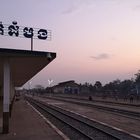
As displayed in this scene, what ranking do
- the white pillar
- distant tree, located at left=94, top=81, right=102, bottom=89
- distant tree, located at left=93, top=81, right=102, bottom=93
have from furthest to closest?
distant tree, located at left=94, top=81, right=102, bottom=89 < distant tree, located at left=93, top=81, right=102, bottom=93 < the white pillar

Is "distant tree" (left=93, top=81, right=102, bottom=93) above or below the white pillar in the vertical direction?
above

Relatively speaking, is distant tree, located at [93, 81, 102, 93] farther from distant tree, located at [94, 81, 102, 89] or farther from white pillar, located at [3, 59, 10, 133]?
white pillar, located at [3, 59, 10, 133]

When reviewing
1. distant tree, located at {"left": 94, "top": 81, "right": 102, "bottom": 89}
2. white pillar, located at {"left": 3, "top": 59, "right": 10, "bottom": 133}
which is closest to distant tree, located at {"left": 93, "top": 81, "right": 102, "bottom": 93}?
distant tree, located at {"left": 94, "top": 81, "right": 102, "bottom": 89}

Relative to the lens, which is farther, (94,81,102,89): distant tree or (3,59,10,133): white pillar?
(94,81,102,89): distant tree

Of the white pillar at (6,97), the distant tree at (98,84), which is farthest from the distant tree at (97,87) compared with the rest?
the white pillar at (6,97)

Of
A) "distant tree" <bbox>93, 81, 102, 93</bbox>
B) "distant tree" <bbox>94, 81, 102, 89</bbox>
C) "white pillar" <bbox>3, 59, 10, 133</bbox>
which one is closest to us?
"white pillar" <bbox>3, 59, 10, 133</bbox>

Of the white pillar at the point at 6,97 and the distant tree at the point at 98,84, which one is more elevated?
the distant tree at the point at 98,84

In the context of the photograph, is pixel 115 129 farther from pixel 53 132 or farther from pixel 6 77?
pixel 6 77

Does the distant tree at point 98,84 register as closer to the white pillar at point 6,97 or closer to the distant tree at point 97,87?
the distant tree at point 97,87

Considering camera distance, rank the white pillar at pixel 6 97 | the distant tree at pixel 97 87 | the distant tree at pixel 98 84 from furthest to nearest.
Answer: the distant tree at pixel 98 84, the distant tree at pixel 97 87, the white pillar at pixel 6 97

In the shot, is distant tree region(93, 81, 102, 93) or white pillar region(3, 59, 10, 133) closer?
white pillar region(3, 59, 10, 133)

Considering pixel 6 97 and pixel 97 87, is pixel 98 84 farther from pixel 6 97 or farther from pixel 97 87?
pixel 6 97

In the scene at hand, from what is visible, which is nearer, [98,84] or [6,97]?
[6,97]

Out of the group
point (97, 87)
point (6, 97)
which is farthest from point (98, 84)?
point (6, 97)
